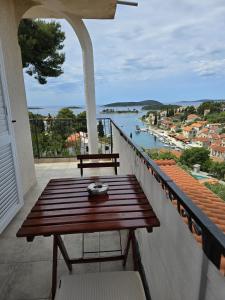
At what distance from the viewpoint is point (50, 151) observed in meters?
5.94

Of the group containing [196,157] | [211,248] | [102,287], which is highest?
[211,248]

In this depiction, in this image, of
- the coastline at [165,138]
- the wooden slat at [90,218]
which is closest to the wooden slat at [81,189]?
the wooden slat at [90,218]

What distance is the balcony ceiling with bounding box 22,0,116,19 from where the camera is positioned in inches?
139

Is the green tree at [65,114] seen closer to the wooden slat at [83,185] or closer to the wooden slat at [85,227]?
the wooden slat at [83,185]

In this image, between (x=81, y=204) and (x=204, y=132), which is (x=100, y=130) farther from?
(x=81, y=204)

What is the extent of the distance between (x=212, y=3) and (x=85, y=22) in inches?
358

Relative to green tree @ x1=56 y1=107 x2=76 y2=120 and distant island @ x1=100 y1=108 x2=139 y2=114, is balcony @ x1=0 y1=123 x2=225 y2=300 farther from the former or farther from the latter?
green tree @ x1=56 y1=107 x2=76 y2=120

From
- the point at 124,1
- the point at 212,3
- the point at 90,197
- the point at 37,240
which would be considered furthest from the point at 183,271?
the point at 212,3

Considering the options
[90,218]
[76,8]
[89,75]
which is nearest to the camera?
[90,218]

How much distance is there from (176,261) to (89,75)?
434cm

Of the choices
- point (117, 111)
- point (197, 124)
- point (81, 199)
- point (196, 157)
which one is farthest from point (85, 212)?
point (196, 157)

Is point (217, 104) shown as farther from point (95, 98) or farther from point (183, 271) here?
point (183, 271)

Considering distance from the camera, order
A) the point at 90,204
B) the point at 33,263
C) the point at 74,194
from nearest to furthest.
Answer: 1. the point at 90,204
2. the point at 74,194
3. the point at 33,263

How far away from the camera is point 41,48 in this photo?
6.51 meters
